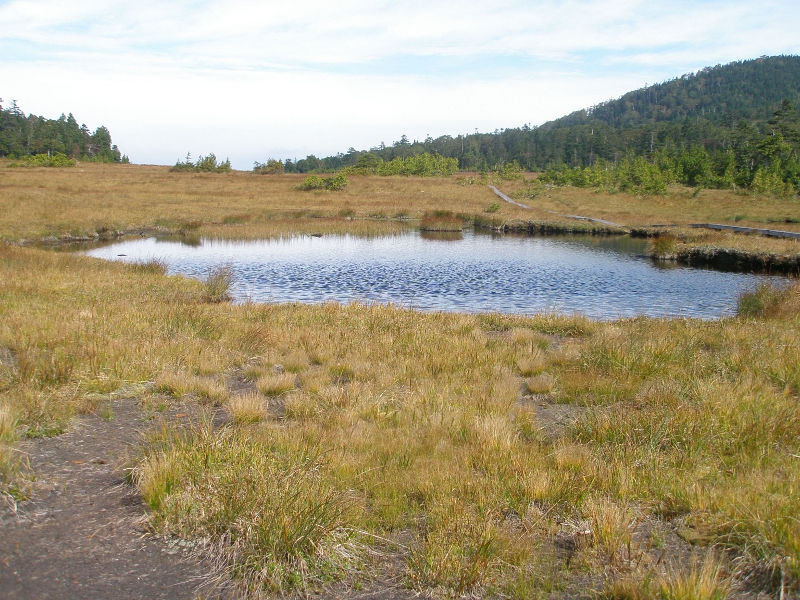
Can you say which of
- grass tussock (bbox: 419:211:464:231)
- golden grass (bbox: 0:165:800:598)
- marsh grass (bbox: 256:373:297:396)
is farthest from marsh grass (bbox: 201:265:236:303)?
grass tussock (bbox: 419:211:464:231)

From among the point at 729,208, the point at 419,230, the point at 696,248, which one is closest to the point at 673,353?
the point at 696,248

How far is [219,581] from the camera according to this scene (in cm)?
412

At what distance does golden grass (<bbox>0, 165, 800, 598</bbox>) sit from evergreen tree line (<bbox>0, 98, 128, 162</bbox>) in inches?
4398

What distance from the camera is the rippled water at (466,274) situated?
2058 centimetres

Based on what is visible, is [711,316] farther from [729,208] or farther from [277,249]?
[729,208]

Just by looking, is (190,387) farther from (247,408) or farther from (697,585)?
(697,585)

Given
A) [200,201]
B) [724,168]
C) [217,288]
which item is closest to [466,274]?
[217,288]

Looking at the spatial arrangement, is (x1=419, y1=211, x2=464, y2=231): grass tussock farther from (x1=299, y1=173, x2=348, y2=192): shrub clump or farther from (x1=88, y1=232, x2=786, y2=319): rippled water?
(x1=299, y1=173, x2=348, y2=192): shrub clump

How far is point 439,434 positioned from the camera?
6695 millimetres

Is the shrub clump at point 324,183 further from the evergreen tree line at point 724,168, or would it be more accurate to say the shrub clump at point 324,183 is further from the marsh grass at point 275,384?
the marsh grass at point 275,384

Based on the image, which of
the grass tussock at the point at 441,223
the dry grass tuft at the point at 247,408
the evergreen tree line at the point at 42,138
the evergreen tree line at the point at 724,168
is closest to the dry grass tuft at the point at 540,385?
the dry grass tuft at the point at 247,408

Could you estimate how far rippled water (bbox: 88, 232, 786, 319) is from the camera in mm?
20578

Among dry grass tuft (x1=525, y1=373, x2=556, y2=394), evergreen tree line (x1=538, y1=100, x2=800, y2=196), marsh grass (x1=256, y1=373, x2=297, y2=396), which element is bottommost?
dry grass tuft (x1=525, y1=373, x2=556, y2=394)

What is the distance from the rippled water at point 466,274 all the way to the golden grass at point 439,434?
6.08m
